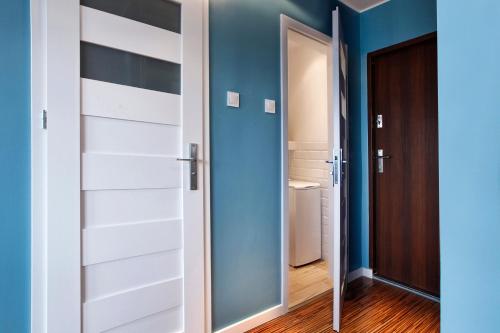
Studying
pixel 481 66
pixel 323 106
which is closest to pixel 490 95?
pixel 481 66

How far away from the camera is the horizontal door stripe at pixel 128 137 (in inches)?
52.7

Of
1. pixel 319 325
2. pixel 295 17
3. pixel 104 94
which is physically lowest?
pixel 319 325

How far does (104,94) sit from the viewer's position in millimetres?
1364

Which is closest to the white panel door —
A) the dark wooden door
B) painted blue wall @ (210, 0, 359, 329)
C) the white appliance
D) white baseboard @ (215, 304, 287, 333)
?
painted blue wall @ (210, 0, 359, 329)

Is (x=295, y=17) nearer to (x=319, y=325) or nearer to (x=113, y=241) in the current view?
(x=113, y=241)

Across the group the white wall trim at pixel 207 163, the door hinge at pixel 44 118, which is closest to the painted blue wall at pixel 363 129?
the white wall trim at pixel 207 163

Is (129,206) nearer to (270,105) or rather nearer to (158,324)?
(158,324)

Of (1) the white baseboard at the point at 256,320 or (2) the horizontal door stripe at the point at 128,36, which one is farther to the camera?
(1) the white baseboard at the point at 256,320

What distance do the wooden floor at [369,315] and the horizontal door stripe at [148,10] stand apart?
2.00 metres

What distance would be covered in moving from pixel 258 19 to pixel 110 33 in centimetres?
102

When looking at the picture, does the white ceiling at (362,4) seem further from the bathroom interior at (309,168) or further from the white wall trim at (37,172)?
the white wall trim at (37,172)

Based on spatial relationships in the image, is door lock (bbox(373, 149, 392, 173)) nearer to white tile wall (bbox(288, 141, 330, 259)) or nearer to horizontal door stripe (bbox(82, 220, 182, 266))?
white tile wall (bbox(288, 141, 330, 259))

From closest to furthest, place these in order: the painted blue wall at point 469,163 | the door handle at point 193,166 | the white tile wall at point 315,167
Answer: the painted blue wall at point 469,163 → the door handle at point 193,166 → the white tile wall at point 315,167

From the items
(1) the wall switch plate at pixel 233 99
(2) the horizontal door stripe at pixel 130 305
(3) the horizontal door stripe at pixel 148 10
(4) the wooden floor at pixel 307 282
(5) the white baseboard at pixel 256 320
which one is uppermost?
(3) the horizontal door stripe at pixel 148 10
